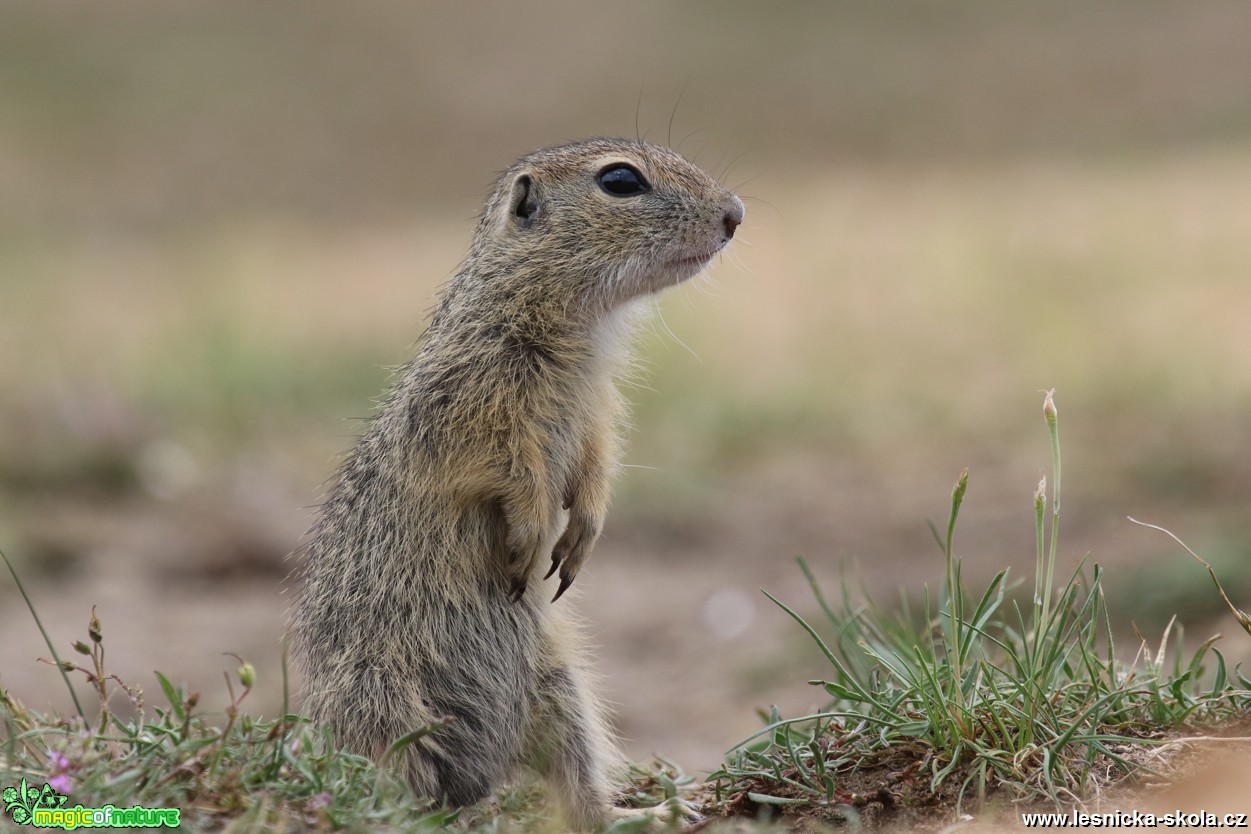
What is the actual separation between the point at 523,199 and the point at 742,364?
257 inches

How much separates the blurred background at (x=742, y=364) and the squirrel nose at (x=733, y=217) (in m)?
0.37

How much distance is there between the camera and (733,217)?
422cm

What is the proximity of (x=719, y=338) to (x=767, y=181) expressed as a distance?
555cm

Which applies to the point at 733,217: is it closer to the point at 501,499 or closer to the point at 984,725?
the point at 501,499

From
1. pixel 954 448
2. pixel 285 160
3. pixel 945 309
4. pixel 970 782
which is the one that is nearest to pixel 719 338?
pixel 945 309

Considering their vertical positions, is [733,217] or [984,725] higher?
[733,217]

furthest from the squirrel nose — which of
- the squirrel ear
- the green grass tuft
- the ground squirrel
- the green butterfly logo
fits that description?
the green butterfly logo

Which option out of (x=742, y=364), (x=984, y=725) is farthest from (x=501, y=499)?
(x=742, y=364)

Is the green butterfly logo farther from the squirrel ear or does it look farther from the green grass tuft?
the squirrel ear

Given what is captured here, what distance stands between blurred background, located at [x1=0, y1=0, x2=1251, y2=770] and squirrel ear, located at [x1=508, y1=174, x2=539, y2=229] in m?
0.66

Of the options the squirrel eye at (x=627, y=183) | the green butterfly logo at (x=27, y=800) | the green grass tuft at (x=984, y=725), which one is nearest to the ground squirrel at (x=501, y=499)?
the squirrel eye at (x=627, y=183)

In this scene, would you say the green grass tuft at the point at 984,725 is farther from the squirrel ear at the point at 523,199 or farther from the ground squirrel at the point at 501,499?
the squirrel ear at the point at 523,199

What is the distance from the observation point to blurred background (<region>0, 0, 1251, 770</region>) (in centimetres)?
675

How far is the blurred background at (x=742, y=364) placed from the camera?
22.1 ft
